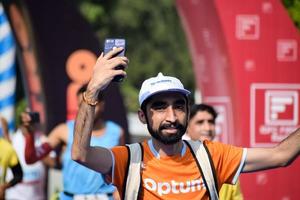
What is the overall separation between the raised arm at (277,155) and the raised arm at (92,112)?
84 cm

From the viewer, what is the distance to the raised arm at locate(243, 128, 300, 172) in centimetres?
491

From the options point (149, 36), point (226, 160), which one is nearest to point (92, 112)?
point (226, 160)

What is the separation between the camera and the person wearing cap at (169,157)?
4754 mm

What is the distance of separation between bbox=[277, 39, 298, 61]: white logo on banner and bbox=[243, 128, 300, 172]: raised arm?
378 centimetres

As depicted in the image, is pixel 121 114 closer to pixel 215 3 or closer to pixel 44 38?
pixel 44 38

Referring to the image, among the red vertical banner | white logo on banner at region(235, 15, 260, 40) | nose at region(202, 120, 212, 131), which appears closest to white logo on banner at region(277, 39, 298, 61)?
the red vertical banner

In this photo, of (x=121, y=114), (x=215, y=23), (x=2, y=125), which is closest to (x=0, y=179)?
(x=2, y=125)

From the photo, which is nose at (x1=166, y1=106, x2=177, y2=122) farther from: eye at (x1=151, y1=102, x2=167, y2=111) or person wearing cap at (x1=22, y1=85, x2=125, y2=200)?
person wearing cap at (x1=22, y1=85, x2=125, y2=200)

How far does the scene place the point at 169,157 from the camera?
487 cm

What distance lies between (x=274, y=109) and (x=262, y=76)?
1.09 feet

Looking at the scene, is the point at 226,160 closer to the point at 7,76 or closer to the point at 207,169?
the point at 207,169

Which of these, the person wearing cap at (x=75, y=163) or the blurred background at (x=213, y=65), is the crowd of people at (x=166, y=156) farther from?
the blurred background at (x=213, y=65)

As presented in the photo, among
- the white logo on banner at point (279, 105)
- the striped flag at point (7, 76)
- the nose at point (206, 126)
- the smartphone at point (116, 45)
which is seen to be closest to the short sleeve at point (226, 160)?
the smartphone at point (116, 45)

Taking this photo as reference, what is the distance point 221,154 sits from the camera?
493 cm
